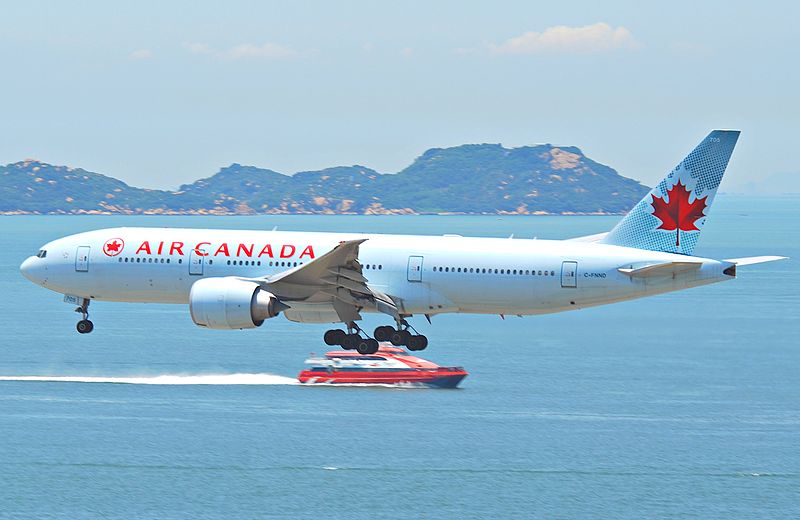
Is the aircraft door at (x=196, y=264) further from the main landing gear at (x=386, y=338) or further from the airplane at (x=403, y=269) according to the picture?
the main landing gear at (x=386, y=338)

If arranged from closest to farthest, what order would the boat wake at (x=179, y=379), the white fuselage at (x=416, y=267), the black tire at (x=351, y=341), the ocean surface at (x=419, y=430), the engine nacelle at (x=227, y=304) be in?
the engine nacelle at (x=227, y=304) → the ocean surface at (x=419, y=430) → the white fuselage at (x=416, y=267) → the black tire at (x=351, y=341) → the boat wake at (x=179, y=379)

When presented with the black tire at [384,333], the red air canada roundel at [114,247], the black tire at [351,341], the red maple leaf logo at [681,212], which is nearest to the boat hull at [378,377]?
the black tire at [384,333]

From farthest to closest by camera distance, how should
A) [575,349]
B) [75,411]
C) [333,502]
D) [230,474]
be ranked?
[575,349] → [75,411] → [230,474] → [333,502]

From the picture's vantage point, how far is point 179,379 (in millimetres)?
98750

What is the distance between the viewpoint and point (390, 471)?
234 ft

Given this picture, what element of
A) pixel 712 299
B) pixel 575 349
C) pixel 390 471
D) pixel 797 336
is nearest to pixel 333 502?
pixel 390 471

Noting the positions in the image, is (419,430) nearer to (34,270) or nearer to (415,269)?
(415,269)

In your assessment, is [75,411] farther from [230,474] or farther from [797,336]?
[797,336]

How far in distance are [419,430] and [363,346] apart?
1263cm

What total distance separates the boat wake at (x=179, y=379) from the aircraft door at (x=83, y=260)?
27020mm

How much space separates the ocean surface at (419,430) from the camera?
67.4 meters

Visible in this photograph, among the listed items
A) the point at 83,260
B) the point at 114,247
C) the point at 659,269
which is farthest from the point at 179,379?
the point at 659,269

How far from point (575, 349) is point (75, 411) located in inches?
2107

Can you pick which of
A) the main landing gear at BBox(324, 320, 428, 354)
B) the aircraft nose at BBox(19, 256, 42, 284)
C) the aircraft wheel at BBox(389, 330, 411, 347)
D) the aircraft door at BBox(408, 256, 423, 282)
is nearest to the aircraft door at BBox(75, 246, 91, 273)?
the aircraft nose at BBox(19, 256, 42, 284)
